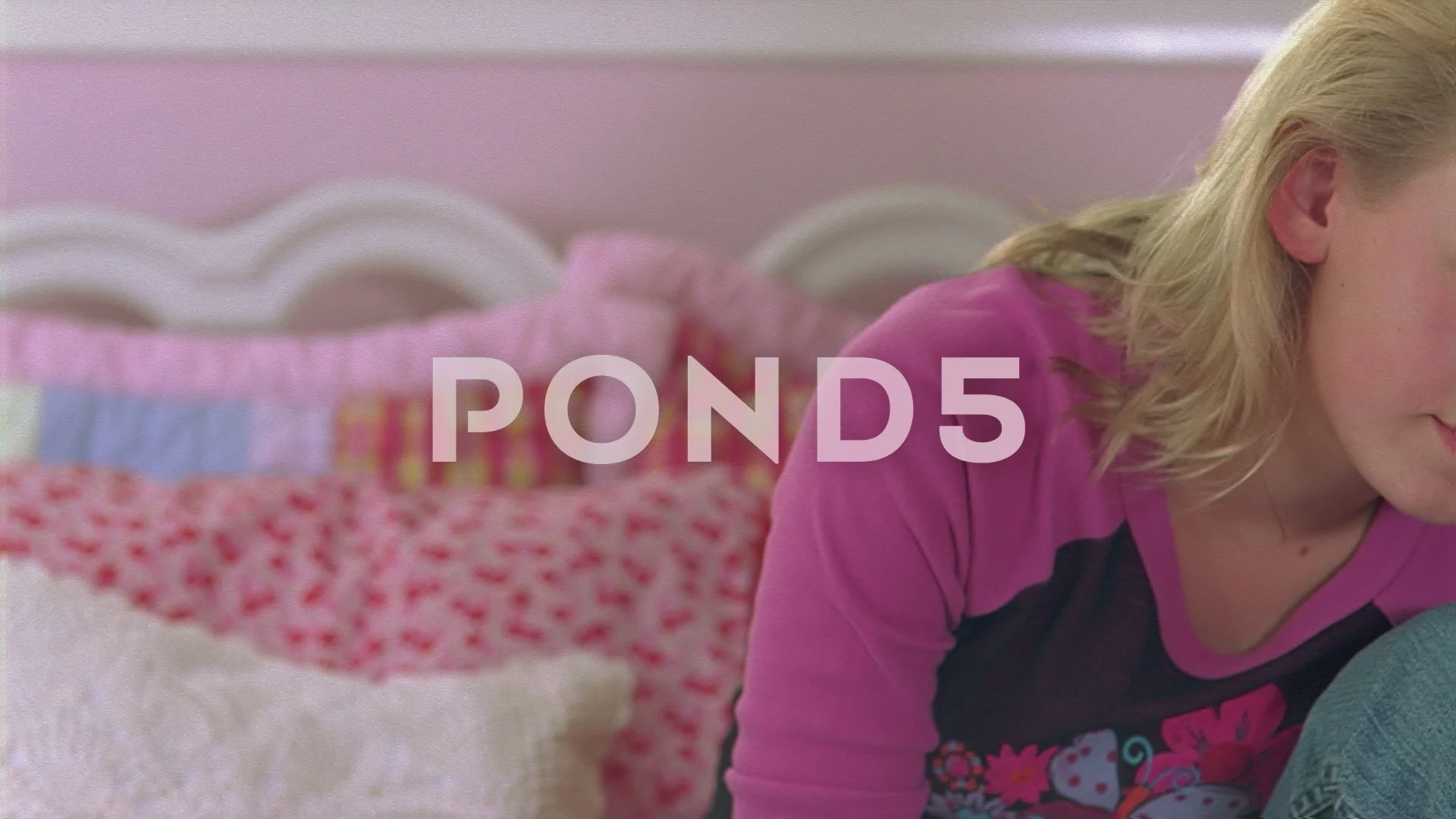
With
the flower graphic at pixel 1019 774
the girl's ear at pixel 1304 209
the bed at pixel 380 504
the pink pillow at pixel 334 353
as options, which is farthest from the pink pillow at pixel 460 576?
the girl's ear at pixel 1304 209

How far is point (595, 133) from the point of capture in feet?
4.65

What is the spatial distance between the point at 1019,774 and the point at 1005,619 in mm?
126

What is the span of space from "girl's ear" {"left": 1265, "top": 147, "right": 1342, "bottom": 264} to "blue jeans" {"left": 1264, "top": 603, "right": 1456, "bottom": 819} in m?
0.25

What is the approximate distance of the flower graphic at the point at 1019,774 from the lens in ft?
2.82

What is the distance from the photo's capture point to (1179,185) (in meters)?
0.84

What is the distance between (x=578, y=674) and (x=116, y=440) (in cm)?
55

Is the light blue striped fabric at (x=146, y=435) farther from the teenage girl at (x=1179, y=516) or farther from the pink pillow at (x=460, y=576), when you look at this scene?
the teenage girl at (x=1179, y=516)

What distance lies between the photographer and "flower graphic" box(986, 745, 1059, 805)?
86cm

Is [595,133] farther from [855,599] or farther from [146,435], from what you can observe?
[855,599]

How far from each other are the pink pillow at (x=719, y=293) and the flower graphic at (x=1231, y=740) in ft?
1.85

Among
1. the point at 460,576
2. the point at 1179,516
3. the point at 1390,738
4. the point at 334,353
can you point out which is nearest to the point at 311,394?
the point at 334,353

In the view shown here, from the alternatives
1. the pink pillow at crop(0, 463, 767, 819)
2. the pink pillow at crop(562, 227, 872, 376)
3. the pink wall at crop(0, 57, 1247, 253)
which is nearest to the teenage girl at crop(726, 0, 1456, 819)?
the pink pillow at crop(0, 463, 767, 819)

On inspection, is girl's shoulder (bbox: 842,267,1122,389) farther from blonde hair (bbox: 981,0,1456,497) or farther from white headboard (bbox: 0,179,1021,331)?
white headboard (bbox: 0,179,1021,331)

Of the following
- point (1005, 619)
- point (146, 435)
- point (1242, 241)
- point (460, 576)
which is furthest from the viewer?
point (146, 435)
